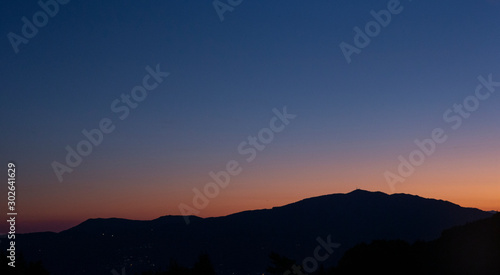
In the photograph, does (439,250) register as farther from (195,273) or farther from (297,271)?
(195,273)

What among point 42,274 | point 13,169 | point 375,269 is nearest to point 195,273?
point 42,274

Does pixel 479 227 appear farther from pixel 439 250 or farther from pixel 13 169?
pixel 13 169

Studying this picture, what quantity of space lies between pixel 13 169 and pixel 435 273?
35.0 m

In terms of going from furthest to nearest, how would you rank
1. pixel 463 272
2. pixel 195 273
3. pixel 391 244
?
pixel 195 273 → pixel 391 244 → pixel 463 272

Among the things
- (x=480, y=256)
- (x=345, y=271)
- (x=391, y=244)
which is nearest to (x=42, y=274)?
(x=345, y=271)

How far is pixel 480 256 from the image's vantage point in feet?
150

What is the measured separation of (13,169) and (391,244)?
32.8 metres

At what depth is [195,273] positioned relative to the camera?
190ft

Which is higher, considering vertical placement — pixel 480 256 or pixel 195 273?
pixel 195 273

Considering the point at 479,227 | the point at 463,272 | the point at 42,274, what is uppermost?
the point at 42,274

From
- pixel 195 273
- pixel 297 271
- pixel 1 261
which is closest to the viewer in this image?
pixel 297 271

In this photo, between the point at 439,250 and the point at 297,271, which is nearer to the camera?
the point at 297,271

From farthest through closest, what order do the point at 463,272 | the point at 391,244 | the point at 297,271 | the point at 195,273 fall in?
the point at 195,273
the point at 391,244
the point at 463,272
the point at 297,271

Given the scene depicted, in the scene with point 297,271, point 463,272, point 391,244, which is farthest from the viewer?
point 391,244
